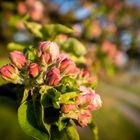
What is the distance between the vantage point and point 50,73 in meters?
1.36

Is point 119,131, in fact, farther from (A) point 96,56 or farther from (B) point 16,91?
(B) point 16,91

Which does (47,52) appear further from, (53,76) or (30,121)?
(30,121)

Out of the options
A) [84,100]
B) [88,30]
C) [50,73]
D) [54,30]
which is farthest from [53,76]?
[88,30]

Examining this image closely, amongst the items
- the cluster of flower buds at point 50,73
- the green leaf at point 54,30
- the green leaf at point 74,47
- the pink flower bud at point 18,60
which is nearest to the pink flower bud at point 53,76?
the cluster of flower buds at point 50,73

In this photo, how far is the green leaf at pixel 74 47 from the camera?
1889 millimetres

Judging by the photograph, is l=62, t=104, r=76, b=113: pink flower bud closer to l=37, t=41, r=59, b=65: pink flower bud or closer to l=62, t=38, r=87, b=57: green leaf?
l=37, t=41, r=59, b=65: pink flower bud

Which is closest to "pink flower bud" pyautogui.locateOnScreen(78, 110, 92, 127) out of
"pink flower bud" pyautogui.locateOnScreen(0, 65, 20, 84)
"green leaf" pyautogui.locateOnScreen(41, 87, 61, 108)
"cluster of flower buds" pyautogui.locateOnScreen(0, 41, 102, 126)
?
"cluster of flower buds" pyautogui.locateOnScreen(0, 41, 102, 126)

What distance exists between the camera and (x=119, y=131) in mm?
11734

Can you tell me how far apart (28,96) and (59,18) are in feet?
10.4

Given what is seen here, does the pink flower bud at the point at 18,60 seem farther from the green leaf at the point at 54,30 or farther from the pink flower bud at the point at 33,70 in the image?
the green leaf at the point at 54,30

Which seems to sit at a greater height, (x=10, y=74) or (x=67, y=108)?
(x=10, y=74)

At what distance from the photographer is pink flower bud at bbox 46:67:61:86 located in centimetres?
134

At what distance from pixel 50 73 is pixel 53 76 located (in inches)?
0.8

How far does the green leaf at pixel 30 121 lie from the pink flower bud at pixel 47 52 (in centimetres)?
14
